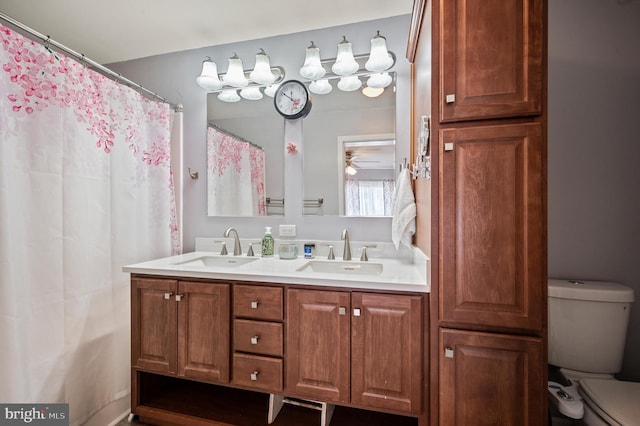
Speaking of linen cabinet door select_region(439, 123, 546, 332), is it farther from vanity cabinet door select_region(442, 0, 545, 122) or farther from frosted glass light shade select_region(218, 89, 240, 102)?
frosted glass light shade select_region(218, 89, 240, 102)

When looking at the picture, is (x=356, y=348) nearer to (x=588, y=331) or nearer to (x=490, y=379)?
(x=490, y=379)

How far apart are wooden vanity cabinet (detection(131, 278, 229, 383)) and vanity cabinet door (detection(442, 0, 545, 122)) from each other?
4.49ft

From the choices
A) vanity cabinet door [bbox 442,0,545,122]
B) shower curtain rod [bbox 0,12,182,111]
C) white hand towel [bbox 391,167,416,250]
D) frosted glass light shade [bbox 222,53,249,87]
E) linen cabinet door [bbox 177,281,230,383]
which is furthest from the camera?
frosted glass light shade [bbox 222,53,249,87]

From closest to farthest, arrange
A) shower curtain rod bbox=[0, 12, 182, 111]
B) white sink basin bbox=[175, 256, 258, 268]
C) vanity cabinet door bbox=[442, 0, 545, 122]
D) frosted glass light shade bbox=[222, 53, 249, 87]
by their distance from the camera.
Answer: vanity cabinet door bbox=[442, 0, 545, 122]
shower curtain rod bbox=[0, 12, 182, 111]
white sink basin bbox=[175, 256, 258, 268]
frosted glass light shade bbox=[222, 53, 249, 87]

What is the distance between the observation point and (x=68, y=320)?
1.39m

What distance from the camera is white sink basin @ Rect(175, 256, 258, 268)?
1.82m

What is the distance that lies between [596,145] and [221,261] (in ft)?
7.50

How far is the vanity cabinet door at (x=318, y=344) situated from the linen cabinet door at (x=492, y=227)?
0.44 meters

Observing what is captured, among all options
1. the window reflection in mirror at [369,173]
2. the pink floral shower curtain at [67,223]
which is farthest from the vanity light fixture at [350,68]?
the pink floral shower curtain at [67,223]

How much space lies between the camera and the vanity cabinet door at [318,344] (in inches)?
49.2

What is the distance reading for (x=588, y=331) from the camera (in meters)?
1.29

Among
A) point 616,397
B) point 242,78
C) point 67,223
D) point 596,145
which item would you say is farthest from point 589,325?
point 67,223

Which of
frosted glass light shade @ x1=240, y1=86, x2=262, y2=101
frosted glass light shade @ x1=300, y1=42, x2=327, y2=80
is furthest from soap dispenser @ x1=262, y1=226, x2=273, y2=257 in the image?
frosted glass light shade @ x1=300, y1=42, x2=327, y2=80

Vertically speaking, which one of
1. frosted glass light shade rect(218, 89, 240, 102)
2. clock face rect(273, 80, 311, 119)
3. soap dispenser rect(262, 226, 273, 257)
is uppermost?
frosted glass light shade rect(218, 89, 240, 102)
